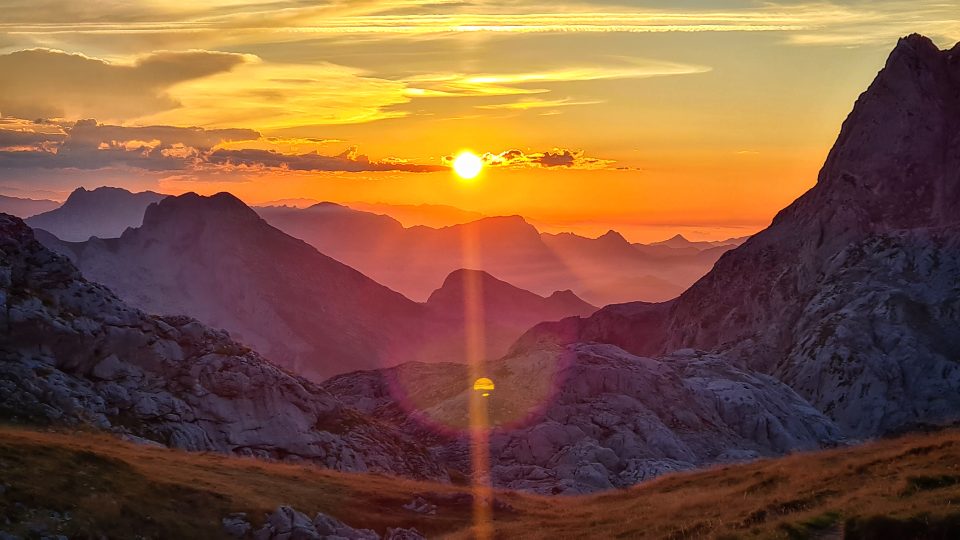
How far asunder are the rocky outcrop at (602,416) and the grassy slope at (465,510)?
26530 millimetres

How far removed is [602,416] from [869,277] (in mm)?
55994

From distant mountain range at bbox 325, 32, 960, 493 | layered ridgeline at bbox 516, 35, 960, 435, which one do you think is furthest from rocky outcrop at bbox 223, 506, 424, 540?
layered ridgeline at bbox 516, 35, 960, 435

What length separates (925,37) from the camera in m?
153

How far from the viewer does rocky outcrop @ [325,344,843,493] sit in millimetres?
82125

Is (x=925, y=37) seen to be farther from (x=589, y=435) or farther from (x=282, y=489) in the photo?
(x=282, y=489)

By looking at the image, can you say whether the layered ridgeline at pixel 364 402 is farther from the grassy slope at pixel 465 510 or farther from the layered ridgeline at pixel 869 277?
the layered ridgeline at pixel 869 277

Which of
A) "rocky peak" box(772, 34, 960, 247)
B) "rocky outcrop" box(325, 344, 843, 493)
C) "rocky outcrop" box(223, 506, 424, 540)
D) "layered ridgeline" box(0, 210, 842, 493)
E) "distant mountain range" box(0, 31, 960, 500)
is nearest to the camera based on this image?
"rocky outcrop" box(223, 506, 424, 540)

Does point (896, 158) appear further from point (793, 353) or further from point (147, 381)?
point (147, 381)

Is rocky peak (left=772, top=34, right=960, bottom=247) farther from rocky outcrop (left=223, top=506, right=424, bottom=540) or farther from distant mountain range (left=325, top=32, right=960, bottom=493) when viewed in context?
rocky outcrop (left=223, top=506, right=424, bottom=540)

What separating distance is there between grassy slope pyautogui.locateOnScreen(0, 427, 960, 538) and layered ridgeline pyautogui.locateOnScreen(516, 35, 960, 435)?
69.5 meters

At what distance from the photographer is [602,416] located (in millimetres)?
90625

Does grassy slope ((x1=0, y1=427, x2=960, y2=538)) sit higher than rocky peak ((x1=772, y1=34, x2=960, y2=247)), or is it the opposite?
rocky peak ((x1=772, y1=34, x2=960, y2=247))

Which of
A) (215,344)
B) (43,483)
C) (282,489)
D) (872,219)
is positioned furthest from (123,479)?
(872,219)

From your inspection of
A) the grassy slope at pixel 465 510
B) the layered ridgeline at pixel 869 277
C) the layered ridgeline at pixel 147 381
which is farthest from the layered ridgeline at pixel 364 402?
the layered ridgeline at pixel 869 277
